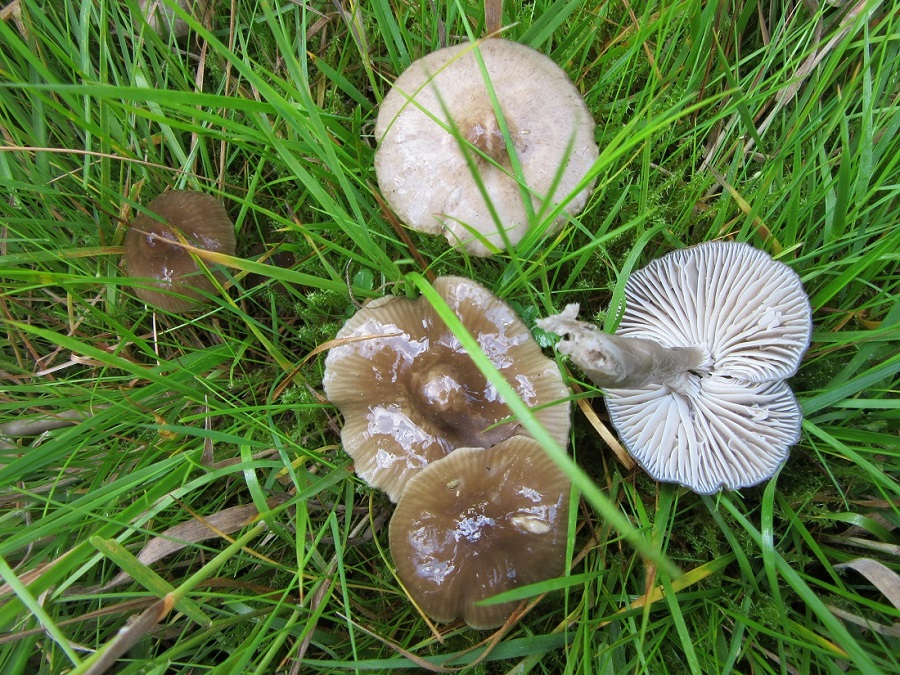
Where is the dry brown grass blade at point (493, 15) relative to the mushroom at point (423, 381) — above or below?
above

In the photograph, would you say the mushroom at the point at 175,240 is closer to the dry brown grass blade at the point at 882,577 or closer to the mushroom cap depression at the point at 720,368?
the mushroom cap depression at the point at 720,368

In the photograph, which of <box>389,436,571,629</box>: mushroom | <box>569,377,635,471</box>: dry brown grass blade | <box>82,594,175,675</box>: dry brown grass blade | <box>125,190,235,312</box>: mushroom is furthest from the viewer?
<box>125,190,235,312</box>: mushroom

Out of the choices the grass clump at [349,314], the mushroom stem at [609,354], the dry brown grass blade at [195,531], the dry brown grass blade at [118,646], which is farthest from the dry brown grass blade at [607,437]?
the dry brown grass blade at [118,646]

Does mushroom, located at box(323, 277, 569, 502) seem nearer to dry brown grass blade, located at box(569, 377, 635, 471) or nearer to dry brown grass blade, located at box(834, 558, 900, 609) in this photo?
dry brown grass blade, located at box(569, 377, 635, 471)

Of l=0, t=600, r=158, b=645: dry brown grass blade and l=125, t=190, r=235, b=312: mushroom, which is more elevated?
l=125, t=190, r=235, b=312: mushroom

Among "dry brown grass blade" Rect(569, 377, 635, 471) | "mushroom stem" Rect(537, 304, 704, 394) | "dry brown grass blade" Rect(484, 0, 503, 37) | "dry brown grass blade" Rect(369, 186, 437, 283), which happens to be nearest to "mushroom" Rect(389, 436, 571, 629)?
"dry brown grass blade" Rect(569, 377, 635, 471)

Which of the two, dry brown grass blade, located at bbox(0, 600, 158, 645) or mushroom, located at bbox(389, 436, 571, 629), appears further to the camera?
mushroom, located at bbox(389, 436, 571, 629)

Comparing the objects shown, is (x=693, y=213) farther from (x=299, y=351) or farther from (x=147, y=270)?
(x=147, y=270)
